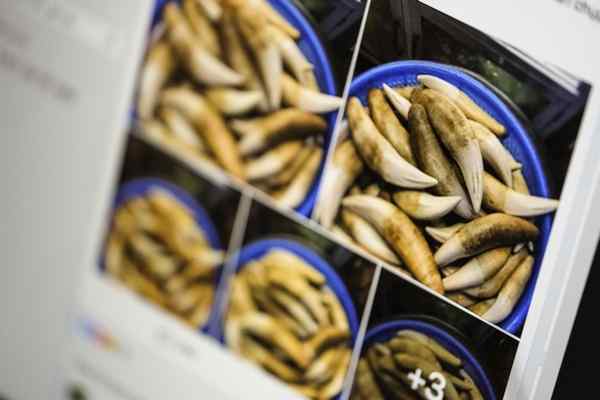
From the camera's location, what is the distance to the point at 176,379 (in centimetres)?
69

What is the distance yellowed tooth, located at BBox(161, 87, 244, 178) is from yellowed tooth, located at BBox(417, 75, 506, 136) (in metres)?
0.19

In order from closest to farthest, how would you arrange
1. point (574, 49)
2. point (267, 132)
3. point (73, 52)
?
point (574, 49) → point (267, 132) → point (73, 52)

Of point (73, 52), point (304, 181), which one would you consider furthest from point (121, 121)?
point (304, 181)

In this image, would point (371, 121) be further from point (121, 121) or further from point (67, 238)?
point (67, 238)

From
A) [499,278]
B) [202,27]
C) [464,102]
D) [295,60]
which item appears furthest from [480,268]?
[202,27]

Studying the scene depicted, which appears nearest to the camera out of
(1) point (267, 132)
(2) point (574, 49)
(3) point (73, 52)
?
(2) point (574, 49)

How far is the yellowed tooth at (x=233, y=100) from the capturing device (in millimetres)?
630

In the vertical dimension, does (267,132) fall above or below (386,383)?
above

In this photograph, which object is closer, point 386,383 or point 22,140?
point 386,383

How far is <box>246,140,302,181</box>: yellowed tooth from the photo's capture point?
0.61 meters

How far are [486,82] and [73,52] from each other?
440 mm

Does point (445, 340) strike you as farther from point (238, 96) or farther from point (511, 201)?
point (238, 96)

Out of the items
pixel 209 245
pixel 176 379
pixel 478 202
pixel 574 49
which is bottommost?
pixel 176 379

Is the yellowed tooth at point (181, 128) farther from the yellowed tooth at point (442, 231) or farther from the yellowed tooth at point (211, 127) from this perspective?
the yellowed tooth at point (442, 231)
